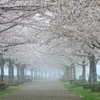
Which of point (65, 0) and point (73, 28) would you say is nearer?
point (65, 0)

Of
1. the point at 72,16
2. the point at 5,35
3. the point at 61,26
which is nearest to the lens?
the point at 72,16

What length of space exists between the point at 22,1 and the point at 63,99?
5.87 meters

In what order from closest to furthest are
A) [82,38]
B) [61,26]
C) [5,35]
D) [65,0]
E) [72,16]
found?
[65,0] < [72,16] < [61,26] < [82,38] < [5,35]

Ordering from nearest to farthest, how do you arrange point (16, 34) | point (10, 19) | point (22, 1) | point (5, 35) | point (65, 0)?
1. point (65, 0)
2. point (22, 1)
3. point (10, 19)
4. point (5, 35)
5. point (16, 34)

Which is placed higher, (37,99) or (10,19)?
(10,19)

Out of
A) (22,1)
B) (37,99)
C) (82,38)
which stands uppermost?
(22,1)

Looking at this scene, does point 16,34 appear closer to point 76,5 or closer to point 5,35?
point 5,35

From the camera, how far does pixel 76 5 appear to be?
9641 millimetres

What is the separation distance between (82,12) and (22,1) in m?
2.96

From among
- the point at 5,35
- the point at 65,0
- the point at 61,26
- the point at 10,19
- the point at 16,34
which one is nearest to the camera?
the point at 65,0

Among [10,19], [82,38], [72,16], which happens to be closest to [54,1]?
[72,16]

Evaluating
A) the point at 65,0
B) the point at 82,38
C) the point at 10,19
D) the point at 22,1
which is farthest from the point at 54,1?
the point at 82,38

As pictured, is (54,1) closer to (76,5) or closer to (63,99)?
(76,5)

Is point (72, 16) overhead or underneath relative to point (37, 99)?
overhead
